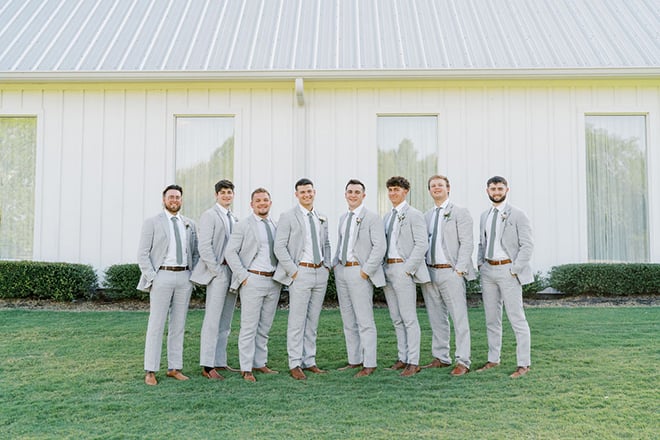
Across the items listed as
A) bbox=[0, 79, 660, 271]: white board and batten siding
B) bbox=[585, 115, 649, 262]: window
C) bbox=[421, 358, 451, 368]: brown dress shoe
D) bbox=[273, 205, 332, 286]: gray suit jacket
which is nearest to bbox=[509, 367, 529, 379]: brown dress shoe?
bbox=[421, 358, 451, 368]: brown dress shoe

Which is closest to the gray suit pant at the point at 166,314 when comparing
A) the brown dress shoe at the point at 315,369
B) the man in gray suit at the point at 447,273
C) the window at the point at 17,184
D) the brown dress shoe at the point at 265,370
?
the brown dress shoe at the point at 265,370

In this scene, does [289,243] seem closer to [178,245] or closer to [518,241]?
[178,245]

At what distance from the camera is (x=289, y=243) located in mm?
5938

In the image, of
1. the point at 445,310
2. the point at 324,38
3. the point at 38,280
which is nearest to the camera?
the point at 445,310

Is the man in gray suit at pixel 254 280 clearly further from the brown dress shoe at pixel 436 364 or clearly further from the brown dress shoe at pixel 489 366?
the brown dress shoe at pixel 489 366

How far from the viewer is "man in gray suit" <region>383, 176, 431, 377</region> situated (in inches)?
233

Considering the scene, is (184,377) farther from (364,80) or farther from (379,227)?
(364,80)

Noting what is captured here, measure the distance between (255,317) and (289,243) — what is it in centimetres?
85

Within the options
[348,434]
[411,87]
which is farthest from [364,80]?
[348,434]

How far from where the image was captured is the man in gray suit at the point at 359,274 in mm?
5895

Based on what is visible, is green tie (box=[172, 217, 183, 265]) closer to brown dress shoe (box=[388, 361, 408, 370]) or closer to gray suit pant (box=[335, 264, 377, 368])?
gray suit pant (box=[335, 264, 377, 368])

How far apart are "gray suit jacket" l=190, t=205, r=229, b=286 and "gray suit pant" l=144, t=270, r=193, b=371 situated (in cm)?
15

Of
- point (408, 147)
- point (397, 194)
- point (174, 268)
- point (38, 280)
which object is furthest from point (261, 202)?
point (38, 280)

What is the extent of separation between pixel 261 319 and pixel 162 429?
188cm
